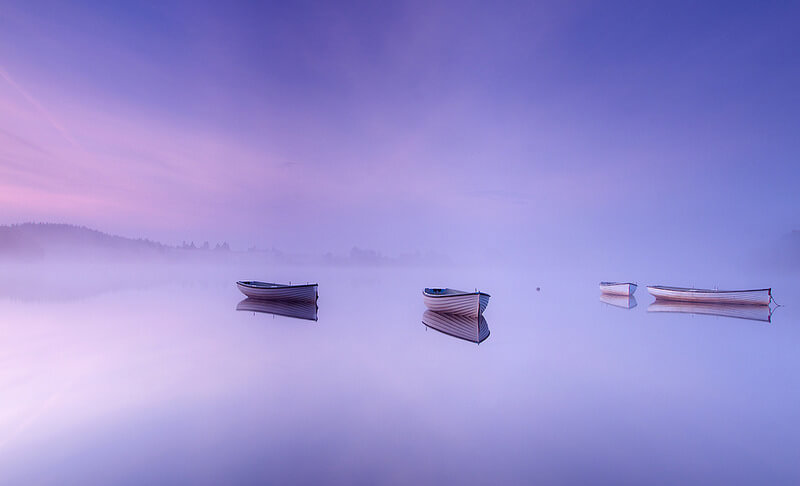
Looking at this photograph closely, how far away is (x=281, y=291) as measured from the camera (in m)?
32.9

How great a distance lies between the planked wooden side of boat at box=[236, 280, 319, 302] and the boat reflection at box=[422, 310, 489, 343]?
11886 millimetres

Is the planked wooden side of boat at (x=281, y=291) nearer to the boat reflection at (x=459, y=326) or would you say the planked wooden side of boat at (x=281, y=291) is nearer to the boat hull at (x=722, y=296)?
the boat reflection at (x=459, y=326)

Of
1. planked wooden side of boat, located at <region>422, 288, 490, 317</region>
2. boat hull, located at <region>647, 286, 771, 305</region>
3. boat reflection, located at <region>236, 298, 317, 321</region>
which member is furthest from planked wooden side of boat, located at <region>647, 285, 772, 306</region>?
boat reflection, located at <region>236, 298, 317, 321</region>

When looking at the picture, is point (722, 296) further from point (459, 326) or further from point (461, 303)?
point (459, 326)

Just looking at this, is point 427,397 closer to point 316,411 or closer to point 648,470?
point 316,411

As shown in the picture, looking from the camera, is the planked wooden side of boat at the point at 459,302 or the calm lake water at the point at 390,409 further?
the planked wooden side of boat at the point at 459,302

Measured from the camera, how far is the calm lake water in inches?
274

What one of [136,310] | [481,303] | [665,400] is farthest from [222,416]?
[136,310]

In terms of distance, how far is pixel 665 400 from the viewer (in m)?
11.0

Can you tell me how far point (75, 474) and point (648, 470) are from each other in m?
11.6

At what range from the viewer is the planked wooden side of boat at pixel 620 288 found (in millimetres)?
45625

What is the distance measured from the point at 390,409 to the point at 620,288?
160 ft

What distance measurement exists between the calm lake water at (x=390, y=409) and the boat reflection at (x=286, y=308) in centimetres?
718

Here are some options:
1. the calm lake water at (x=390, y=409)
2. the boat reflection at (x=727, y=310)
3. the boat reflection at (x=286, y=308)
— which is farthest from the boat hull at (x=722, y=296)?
the boat reflection at (x=286, y=308)
